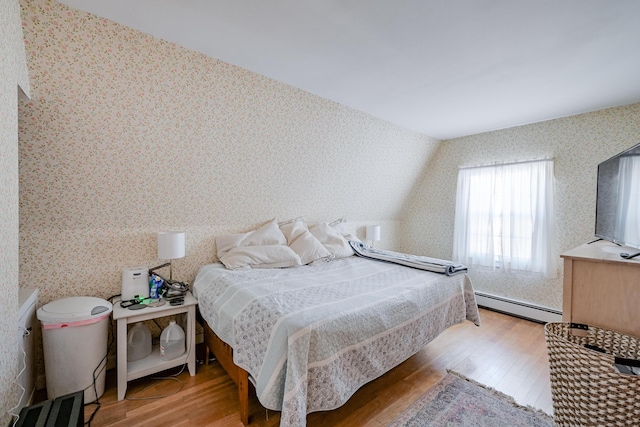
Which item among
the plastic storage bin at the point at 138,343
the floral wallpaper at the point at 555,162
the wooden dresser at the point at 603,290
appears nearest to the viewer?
the wooden dresser at the point at 603,290

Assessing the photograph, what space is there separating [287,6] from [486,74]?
166 cm

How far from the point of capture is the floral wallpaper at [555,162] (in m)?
2.89

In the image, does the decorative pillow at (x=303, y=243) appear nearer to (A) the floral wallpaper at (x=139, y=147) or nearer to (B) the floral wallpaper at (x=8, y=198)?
(A) the floral wallpaper at (x=139, y=147)

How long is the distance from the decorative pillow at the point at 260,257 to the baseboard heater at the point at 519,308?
108 inches

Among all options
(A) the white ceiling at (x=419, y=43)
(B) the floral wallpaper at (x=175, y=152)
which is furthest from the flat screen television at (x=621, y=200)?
(B) the floral wallpaper at (x=175, y=152)

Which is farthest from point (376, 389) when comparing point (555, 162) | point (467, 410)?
point (555, 162)

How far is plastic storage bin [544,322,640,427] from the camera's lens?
1209mm

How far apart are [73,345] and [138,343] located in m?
0.43

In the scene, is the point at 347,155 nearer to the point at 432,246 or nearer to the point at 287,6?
the point at 287,6

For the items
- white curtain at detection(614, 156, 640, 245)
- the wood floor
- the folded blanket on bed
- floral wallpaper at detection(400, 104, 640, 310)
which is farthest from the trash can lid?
floral wallpaper at detection(400, 104, 640, 310)

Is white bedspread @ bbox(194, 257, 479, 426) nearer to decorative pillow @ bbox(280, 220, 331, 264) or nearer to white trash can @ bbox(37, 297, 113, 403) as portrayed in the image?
decorative pillow @ bbox(280, 220, 331, 264)

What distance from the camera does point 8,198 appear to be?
1.26m

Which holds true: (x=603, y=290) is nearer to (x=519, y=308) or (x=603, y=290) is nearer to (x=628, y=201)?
(x=628, y=201)

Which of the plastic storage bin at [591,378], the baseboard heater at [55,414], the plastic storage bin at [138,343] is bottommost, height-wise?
the plastic storage bin at [138,343]
